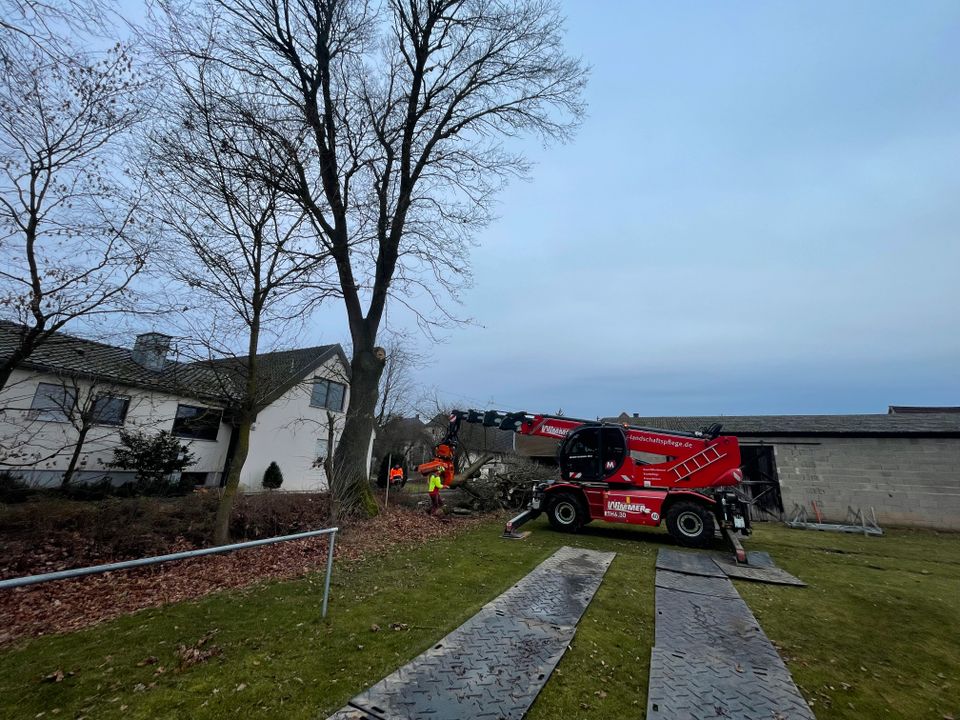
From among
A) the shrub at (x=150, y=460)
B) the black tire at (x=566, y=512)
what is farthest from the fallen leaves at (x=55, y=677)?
the shrub at (x=150, y=460)

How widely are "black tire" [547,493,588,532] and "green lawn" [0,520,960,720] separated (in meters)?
3.37

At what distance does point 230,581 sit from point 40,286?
17.7ft

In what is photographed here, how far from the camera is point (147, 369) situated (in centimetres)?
1138

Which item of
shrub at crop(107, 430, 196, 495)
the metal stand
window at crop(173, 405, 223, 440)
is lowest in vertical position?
the metal stand

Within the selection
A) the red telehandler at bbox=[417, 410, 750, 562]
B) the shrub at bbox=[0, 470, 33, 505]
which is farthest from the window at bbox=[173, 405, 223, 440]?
the red telehandler at bbox=[417, 410, 750, 562]

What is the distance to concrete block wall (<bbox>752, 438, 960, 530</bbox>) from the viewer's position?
14859 mm

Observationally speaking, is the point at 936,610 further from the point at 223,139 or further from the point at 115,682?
the point at 223,139

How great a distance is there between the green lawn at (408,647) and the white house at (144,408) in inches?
178

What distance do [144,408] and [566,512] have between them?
1665 centimetres

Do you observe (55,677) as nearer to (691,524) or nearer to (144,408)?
(691,524)

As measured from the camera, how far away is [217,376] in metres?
7.86

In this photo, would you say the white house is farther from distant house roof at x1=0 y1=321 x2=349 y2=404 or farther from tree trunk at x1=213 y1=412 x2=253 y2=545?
tree trunk at x1=213 y1=412 x2=253 y2=545

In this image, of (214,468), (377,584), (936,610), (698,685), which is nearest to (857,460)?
(936,610)

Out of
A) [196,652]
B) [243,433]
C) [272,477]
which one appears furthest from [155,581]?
[272,477]
